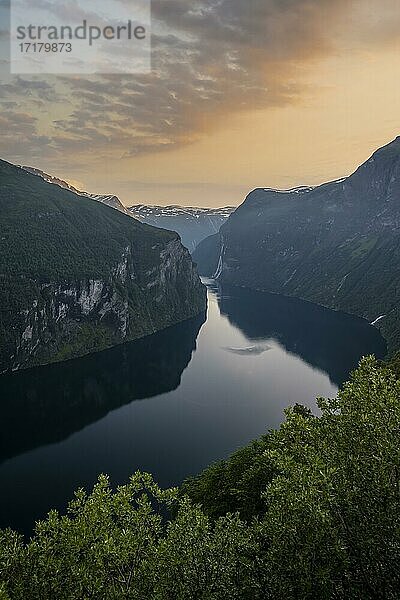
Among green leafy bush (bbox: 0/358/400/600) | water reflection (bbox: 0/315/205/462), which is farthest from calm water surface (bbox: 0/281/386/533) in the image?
green leafy bush (bbox: 0/358/400/600)

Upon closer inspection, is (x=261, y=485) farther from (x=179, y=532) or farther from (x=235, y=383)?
(x=235, y=383)

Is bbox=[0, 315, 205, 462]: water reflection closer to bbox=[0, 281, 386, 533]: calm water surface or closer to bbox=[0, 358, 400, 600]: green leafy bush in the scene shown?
bbox=[0, 281, 386, 533]: calm water surface

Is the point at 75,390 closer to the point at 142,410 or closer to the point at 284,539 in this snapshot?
the point at 142,410

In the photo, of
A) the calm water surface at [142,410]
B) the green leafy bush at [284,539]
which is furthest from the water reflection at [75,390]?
the green leafy bush at [284,539]

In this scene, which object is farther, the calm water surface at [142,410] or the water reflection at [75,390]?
the water reflection at [75,390]

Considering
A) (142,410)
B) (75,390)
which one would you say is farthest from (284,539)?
(75,390)

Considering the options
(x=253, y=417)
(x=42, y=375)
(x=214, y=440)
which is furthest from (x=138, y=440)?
(x=42, y=375)

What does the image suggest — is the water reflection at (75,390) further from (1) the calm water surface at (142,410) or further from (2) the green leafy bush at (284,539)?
(2) the green leafy bush at (284,539)

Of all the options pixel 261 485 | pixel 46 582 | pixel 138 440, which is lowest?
pixel 138 440
